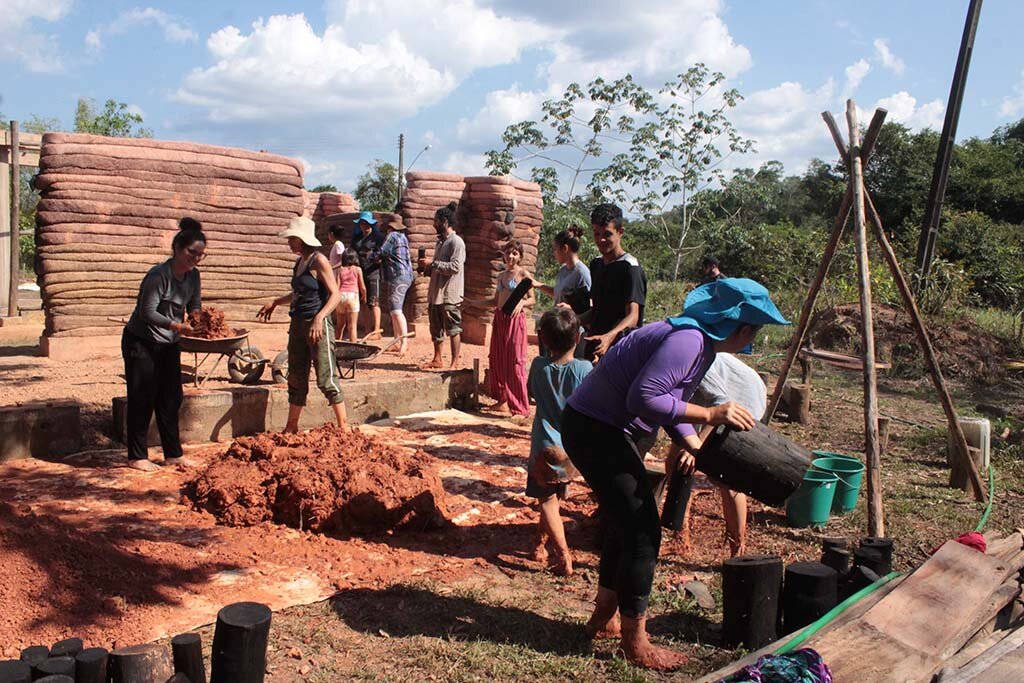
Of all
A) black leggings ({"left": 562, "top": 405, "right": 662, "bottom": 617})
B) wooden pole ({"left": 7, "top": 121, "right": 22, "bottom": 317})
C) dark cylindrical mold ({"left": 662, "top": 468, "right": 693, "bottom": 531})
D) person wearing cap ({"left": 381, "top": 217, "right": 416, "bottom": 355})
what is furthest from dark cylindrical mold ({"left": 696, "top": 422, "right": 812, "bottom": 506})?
wooden pole ({"left": 7, "top": 121, "right": 22, "bottom": 317})

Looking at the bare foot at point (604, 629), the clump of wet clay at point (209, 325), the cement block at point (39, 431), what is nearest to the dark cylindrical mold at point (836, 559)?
the bare foot at point (604, 629)

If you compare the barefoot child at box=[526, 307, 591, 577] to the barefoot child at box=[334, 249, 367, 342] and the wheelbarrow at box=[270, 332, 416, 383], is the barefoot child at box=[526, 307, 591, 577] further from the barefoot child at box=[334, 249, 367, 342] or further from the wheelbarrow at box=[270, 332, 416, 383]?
the barefoot child at box=[334, 249, 367, 342]

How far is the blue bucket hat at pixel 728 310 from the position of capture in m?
3.05

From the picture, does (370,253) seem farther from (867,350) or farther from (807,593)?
(807,593)

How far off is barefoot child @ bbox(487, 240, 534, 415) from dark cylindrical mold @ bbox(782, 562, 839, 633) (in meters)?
4.53

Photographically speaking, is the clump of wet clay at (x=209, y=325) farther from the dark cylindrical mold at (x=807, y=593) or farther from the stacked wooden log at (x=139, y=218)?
the dark cylindrical mold at (x=807, y=593)

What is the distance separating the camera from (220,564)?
14.0 feet

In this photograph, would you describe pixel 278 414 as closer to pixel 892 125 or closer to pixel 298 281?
pixel 298 281

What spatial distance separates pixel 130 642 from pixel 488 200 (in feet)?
35.1

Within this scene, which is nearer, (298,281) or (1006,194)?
(298,281)

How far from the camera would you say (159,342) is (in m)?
5.62

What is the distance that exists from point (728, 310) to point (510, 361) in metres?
5.15

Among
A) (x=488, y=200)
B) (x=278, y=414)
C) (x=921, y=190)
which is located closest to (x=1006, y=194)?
(x=921, y=190)

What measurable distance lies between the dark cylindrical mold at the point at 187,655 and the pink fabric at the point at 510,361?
213 inches
